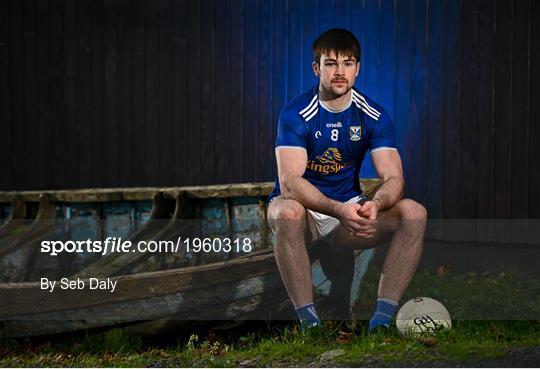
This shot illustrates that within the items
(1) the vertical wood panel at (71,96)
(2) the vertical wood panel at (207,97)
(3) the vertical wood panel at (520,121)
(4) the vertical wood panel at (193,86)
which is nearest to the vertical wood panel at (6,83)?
(1) the vertical wood panel at (71,96)

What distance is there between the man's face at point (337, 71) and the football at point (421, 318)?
1.54m

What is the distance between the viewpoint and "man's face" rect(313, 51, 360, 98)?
5.81 metres

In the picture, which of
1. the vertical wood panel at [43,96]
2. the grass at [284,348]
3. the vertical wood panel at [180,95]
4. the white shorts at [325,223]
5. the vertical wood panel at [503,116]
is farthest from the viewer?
the vertical wood panel at [43,96]

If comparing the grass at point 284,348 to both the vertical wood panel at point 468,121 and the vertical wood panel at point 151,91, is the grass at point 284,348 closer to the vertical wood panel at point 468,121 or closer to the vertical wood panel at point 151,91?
the vertical wood panel at point 468,121

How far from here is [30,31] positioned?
11.5 m

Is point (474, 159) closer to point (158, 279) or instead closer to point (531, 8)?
point (531, 8)

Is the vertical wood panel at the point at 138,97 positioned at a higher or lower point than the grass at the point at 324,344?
higher

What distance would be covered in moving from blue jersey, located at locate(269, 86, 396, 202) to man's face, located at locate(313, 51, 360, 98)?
156mm

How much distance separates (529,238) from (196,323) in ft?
12.8

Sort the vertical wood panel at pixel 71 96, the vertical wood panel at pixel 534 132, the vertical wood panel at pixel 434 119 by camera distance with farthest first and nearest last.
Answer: the vertical wood panel at pixel 71 96, the vertical wood panel at pixel 434 119, the vertical wood panel at pixel 534 132

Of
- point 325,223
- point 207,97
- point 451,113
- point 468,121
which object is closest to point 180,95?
point 207,97

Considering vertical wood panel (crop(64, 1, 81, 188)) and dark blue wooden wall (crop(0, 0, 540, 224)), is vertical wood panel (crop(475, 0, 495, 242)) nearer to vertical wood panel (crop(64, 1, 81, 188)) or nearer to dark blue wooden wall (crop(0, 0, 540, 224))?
dark blue wooden wall (crop(0, 0, 540, 224))

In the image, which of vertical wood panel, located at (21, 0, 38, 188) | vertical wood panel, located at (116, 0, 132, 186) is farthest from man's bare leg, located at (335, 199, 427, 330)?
vertical wood panel, located at (21, 0, 38, 188)

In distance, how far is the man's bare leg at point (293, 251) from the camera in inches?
237
